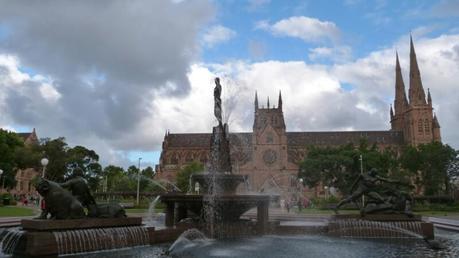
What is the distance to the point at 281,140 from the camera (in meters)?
101

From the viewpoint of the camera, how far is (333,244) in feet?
49.1

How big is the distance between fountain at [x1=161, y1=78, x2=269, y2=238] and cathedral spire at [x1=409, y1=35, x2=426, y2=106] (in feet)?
345

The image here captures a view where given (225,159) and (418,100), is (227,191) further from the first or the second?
(418,100)

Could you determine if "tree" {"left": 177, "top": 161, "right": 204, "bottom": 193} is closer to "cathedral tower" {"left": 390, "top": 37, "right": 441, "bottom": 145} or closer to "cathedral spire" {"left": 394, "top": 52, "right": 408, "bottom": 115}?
"cathedral tower" {"left": 390, "top": 37, "right": 441, "bottom": 145}

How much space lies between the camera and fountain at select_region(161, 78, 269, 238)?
17.3 meters

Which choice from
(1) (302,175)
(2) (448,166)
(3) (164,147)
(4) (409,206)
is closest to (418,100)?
(2) (448,166)

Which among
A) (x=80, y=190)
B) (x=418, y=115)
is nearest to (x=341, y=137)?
(x=418, y=115)

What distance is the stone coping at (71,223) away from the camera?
1196 cm

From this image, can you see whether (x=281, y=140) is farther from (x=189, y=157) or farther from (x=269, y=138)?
(x=189, y=157)

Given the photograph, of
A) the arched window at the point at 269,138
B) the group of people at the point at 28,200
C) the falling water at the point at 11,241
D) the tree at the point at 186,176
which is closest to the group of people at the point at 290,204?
the tree at the point at 186,176

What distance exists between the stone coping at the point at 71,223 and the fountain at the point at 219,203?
353 centimetres

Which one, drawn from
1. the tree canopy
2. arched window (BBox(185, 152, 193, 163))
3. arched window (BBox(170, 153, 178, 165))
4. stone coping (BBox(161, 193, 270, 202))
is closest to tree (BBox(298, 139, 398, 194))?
the tree canopy

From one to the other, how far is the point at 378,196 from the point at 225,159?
742 centimetres

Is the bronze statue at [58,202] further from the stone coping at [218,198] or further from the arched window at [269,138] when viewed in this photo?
the arched window at [269,138]
